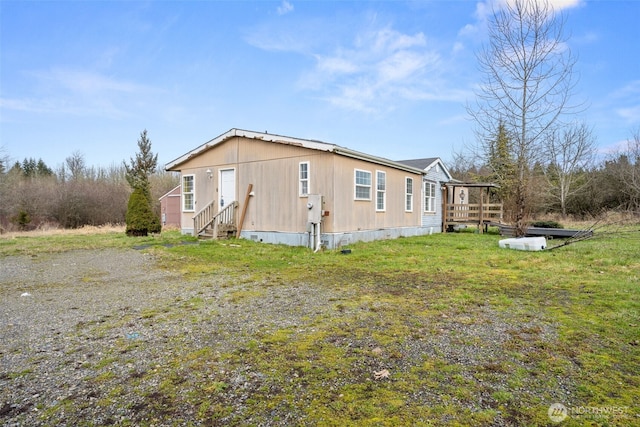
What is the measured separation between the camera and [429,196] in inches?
681

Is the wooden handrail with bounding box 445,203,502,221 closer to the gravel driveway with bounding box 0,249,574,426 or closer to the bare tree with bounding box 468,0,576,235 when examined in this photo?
the bare tree with bounding box 468,0,576,235

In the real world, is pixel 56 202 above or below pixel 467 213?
above

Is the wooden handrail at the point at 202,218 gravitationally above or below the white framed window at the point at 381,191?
below

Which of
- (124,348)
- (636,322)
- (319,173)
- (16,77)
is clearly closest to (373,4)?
(319,173)

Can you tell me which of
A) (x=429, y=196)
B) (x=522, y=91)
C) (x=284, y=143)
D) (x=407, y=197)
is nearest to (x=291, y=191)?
(x=284, y=143)

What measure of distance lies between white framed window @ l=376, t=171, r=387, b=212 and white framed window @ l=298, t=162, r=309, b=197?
10.2 ft

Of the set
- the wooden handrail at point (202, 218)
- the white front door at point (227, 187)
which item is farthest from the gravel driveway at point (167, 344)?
the white front door at point (227, 187)

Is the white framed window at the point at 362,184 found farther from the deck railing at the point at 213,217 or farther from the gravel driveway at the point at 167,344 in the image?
the gravel driveway at the point at 167,344

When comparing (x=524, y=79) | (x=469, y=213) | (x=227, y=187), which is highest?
(x=524, y=79)

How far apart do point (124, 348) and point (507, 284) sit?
5.91 meters

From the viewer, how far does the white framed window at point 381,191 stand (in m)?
12.8

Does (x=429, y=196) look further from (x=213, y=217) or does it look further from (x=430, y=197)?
(x=213, y=217)

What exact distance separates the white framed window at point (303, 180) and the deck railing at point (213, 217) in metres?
2.94

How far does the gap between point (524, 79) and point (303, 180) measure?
9.74m
